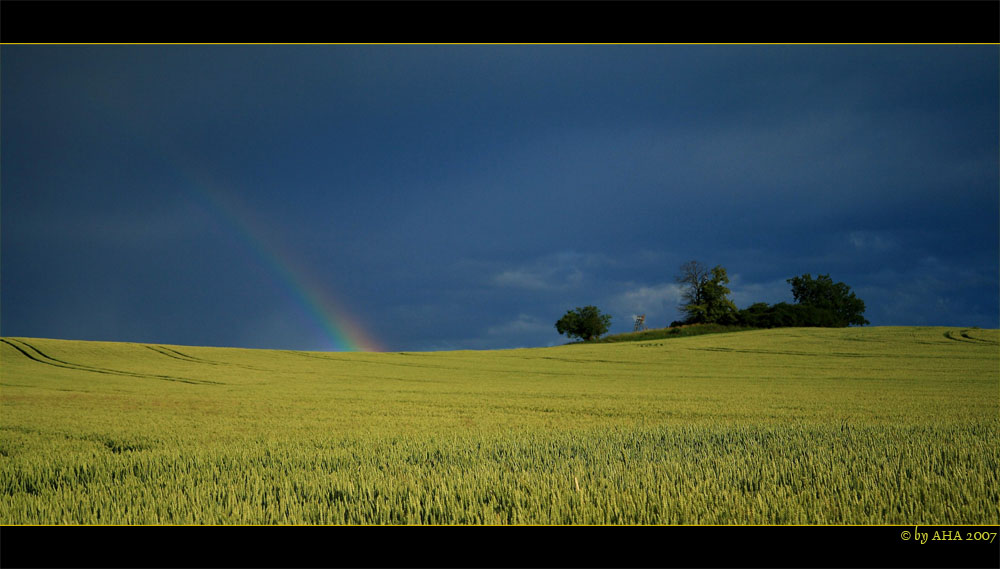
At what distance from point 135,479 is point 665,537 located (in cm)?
506

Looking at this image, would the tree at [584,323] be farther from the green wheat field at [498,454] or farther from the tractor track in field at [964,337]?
the green wheat field at [498,454]

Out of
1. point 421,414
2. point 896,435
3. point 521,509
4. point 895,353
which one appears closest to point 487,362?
point 421,414

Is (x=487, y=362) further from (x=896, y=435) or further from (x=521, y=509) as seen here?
(x=521, y=509)

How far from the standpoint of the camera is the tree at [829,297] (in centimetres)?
8762

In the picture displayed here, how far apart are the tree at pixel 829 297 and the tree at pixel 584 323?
3358 cm

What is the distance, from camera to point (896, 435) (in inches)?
244

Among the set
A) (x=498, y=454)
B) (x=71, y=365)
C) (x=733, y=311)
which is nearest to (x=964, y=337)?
(x=733, y=311)

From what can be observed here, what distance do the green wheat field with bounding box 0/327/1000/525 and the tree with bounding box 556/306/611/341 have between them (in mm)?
66612

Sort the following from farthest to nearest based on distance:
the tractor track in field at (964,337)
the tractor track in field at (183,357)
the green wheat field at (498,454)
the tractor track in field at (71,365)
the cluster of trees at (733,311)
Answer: the cluster of trees at (733,311)
the tractor track in field at (964,337)
the tractor track in field at (183,357)
the tractor track in field at (71,365)
the green wheat field at (498,454)

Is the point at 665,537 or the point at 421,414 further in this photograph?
the point at 421,414

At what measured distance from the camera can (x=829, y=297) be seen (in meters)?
91.6

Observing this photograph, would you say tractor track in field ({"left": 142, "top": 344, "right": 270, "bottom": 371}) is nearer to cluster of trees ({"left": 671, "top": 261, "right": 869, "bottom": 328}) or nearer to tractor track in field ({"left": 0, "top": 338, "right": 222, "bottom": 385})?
tractor track in field ({"left": 0, "top": 338, "right": 222, "bottom": 385})

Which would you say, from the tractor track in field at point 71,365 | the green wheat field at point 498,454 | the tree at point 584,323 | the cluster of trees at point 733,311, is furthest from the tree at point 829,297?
the tractor track in field at point 71,365

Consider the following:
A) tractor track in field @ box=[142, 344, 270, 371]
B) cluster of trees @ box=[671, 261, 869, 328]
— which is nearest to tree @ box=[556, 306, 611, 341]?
cluster of trees @ box=[671, 261, 869, 328]
